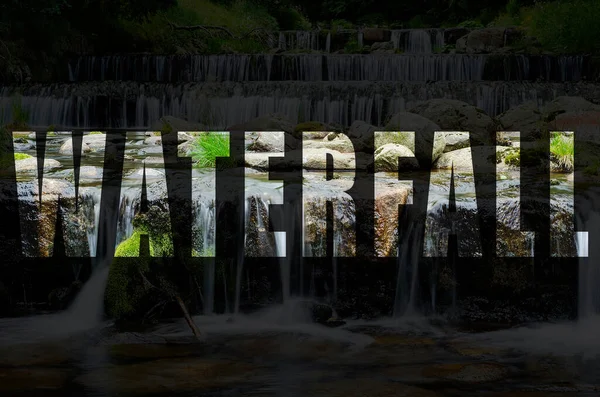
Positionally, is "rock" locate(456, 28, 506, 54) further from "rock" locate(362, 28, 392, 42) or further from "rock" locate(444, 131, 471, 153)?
"rock" locate(444, 131, 471, 153)

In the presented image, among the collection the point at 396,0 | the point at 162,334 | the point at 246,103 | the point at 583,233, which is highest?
the point at 396,0

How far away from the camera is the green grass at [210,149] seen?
9.71 metres

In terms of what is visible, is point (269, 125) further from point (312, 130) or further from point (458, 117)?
point (458, 117)

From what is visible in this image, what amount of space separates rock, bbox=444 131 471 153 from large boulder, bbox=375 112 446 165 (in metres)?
0.06

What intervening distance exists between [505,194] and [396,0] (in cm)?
2509

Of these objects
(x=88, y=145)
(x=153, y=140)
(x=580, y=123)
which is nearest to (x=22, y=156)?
(x=88, y=145)

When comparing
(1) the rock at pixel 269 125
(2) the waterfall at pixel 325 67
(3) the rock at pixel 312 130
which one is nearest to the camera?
(1) the rock at pixel 269 125

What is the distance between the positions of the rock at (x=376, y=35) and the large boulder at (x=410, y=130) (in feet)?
37.6

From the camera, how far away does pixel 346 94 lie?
45.6ft

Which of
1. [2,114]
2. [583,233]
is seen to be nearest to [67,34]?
[2,114]

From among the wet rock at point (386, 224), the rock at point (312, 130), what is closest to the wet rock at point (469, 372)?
the wet rock at point (386, 224)

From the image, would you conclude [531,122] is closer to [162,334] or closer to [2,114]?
[162,334]

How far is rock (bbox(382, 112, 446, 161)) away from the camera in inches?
398

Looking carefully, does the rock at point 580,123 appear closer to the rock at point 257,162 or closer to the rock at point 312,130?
the rock at point 312,130
